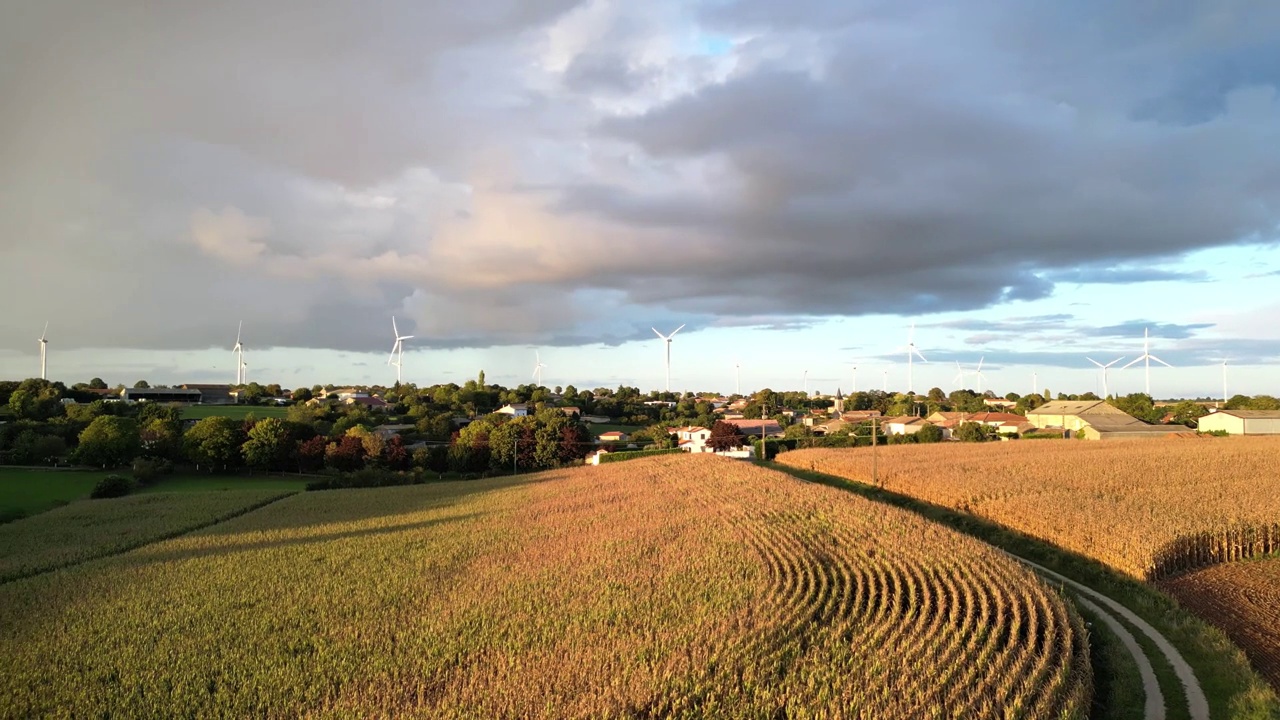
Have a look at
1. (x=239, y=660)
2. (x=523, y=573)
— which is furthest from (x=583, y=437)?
(x=239, y=660)

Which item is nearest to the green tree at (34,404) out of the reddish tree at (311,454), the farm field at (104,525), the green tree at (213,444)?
the green tree at (213,444)

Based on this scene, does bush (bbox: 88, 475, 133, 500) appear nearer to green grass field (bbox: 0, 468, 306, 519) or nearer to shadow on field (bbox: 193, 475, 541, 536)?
green grass field (bbox: 0, 468, 306, 519)

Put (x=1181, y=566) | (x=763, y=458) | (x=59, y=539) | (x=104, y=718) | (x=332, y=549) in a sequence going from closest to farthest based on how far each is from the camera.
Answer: (x=104, y=718)
(x=1181, y=566)
(x=332, y=549)
(x=59, y=539)
(x=763, y=458)

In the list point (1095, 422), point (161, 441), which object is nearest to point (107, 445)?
point (161, 441)

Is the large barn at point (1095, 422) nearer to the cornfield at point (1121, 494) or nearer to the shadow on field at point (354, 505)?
the cornfield at point (1121, 494)

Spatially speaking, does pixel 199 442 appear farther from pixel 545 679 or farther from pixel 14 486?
pixel 545 679

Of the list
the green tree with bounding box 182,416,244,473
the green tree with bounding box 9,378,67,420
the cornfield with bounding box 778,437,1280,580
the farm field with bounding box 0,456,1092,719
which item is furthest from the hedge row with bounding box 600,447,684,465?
the green tree with bounding box 9,378,67,420

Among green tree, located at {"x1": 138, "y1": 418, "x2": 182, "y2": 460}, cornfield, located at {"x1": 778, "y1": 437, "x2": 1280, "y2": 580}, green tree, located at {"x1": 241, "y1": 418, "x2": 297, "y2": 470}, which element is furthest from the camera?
green tree, located at {"x1": 241, "y1": 418, "x2": 297, "y2": 470}
